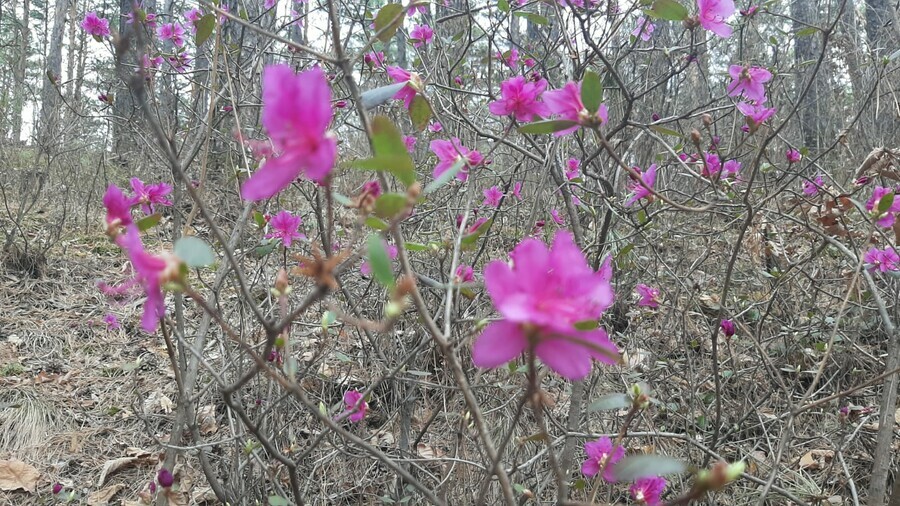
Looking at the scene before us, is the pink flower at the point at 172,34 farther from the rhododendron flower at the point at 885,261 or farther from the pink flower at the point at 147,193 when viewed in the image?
the rhododendron flower at the point at 885,261

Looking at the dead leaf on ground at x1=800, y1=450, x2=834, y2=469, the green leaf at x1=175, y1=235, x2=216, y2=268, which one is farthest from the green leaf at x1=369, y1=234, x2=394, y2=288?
the dead leaf on ground at x1=800, y1=450, x2=834, y2=469

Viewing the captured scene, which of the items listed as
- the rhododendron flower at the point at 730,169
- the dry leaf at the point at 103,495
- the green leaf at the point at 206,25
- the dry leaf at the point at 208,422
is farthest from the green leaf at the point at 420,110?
the dry leaf at the point at 103,495

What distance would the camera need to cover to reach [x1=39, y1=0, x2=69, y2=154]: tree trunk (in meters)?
4.64

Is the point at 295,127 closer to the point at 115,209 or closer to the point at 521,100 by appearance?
the point at 115,209

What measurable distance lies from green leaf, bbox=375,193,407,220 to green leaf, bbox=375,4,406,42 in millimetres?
518

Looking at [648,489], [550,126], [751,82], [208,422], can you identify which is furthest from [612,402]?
[208,422]

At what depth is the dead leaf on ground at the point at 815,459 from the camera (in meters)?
2.39

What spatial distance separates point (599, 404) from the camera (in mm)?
1032

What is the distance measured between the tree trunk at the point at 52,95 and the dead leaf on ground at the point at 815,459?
12.1 ft

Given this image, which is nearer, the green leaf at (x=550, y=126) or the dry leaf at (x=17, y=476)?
the green leaf at (x=550, y=126)

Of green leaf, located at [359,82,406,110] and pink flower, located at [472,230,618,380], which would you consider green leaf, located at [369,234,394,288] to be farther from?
green leaf, located at [359,82,406,110]

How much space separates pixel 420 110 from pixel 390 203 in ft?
2.14

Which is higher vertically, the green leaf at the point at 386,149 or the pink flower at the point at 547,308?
the green leaf at the point at 386,149

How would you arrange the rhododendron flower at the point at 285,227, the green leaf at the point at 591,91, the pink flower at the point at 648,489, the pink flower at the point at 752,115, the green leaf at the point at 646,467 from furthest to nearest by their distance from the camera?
the rhododendron flower at the point at 285,227
the pink flower at the point at 752,115
the pink flower at the point at 648,489
the green leaf at the point at 591,91
the green leaf at the point at 646,467
